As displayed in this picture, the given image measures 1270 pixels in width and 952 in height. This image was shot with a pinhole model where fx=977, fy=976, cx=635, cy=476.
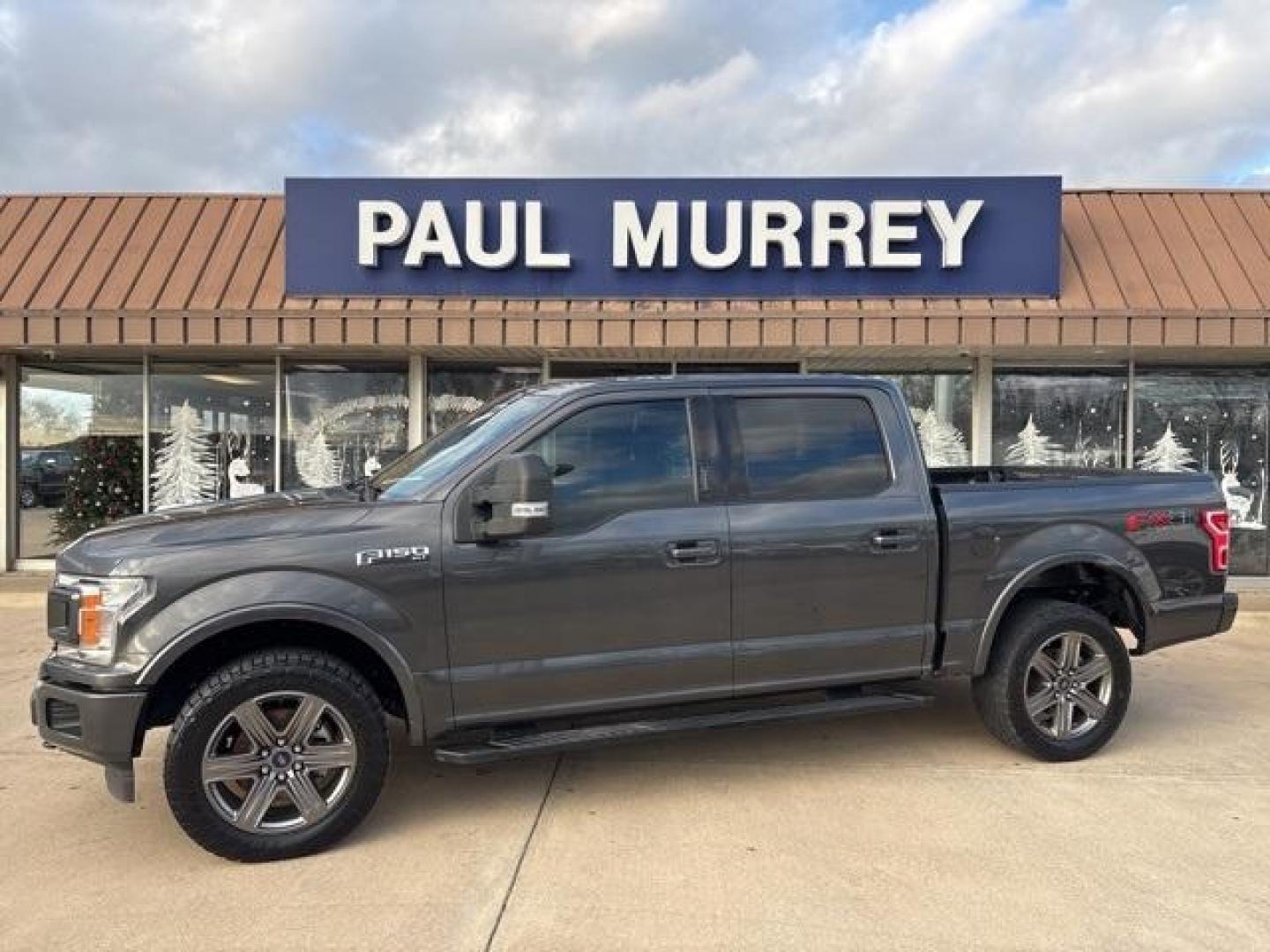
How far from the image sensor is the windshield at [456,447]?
14.0 feet

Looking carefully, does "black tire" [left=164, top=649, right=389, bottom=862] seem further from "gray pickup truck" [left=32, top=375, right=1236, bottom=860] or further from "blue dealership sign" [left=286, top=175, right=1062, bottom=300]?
"blue dealership sign" [left=286, top=175, right=1062, bottom=300]

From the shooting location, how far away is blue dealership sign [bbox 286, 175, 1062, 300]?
9.75m

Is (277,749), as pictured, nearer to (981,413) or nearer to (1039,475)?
(1039,475)

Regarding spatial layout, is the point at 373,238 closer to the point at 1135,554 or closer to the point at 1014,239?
the point at 1014,239

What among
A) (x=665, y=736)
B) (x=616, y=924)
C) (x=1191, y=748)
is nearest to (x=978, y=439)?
(x=1191, y=748)

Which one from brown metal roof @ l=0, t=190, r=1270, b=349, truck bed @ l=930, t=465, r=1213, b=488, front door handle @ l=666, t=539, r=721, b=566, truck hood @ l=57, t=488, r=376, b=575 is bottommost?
front door handle @ l=666, t=539, r=721, b=566

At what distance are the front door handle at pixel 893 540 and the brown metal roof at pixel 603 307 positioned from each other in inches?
191

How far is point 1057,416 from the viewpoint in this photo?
1086 cm

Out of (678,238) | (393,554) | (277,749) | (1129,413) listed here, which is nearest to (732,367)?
(678,238)

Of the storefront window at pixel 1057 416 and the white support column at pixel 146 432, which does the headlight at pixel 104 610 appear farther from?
the storefront window at pixel 1057 416

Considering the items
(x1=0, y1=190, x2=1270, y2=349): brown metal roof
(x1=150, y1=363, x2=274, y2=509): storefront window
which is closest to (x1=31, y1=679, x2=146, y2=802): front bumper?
(x1=0, y1=190, x2=1270, y2=349): brown metal roof

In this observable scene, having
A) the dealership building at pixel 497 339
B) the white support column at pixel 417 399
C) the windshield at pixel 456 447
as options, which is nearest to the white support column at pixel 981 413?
the dealership building at pixel 497 339

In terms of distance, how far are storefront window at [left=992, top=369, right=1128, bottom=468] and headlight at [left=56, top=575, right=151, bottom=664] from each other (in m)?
9.32

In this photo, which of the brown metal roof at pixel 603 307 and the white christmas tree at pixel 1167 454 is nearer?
the brown metal roof at pixel 603 307
